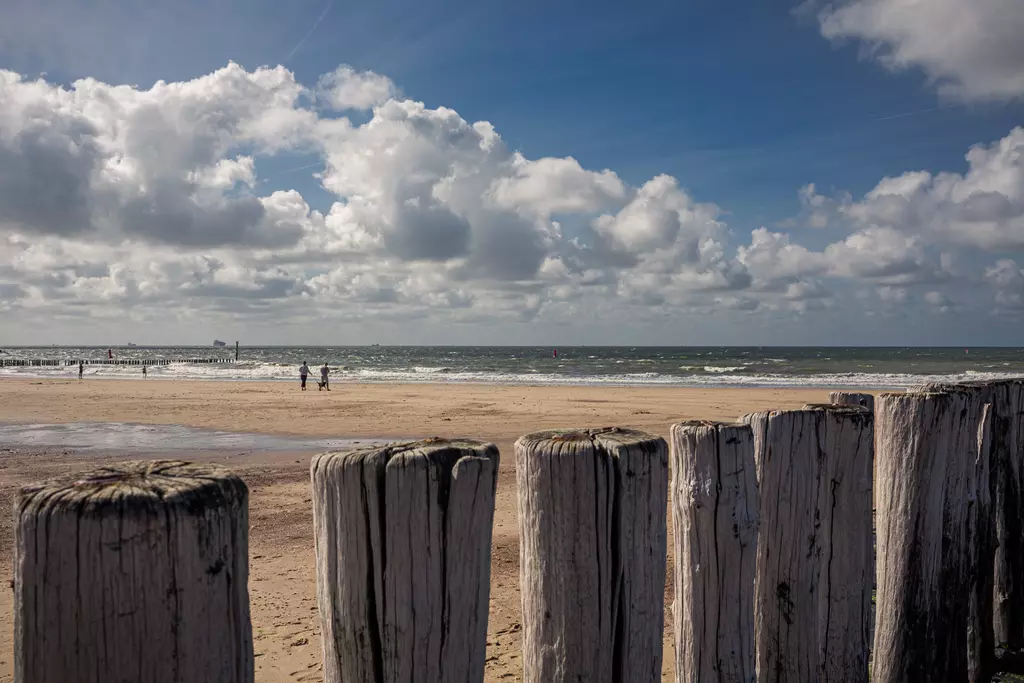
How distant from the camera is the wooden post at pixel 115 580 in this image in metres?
1.38

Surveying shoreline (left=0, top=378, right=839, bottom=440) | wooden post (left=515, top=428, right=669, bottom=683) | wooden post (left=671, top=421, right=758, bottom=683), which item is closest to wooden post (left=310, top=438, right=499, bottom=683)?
wooden post (left=515, top=428, right=669, bottom=683)

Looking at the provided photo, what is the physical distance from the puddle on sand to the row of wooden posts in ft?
37.7

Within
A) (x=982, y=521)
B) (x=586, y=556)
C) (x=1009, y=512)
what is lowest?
(x=1009, y=512)

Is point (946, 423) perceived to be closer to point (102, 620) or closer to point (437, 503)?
point (437, 503)

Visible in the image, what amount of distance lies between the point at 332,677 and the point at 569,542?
80cm

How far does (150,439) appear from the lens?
15695mm

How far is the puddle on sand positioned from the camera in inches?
559

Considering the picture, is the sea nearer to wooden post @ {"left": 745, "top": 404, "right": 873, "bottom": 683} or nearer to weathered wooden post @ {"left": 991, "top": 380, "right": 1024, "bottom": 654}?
weathered wooden post @ {"left": 991, "top": 380, "right": 1024, "bottom": 654}

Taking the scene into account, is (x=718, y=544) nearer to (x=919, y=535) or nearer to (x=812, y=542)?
(x=812, y=542)

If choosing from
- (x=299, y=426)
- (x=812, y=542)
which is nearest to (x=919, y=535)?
(x=812, y=542)

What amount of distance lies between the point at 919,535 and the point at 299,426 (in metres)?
16.4

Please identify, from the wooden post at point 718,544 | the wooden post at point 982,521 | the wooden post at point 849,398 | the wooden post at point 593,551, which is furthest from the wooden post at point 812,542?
the wooden post at point 982,521

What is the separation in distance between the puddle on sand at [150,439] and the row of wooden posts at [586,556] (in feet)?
37.7

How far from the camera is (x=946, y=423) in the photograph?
324 centimetres
